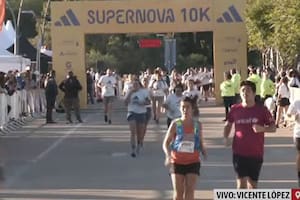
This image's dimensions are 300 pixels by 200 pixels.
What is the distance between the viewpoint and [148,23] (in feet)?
127

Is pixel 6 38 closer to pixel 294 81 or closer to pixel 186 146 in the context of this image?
→ pixel 294 81

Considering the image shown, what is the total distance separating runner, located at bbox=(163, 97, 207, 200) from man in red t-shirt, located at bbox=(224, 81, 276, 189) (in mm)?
482

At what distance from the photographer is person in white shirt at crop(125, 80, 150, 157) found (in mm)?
18516

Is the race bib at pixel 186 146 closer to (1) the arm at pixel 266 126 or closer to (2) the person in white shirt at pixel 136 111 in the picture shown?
(1) the arm at pixel 266 126

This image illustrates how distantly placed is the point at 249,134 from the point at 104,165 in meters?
7.28

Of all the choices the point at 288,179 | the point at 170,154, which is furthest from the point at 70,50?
the point at 170,154

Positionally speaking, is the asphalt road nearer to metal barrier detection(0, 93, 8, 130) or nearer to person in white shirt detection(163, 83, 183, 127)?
metal barrier detection(0, 93, 8, 130)

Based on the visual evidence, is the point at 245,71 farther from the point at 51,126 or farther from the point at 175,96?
the point at 175,96

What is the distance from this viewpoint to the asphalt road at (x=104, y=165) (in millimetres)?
13539

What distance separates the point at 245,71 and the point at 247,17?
3200mm

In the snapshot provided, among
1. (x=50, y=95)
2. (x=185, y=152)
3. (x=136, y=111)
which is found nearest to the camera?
(x=185, y=152)

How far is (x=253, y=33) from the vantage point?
40312 millimetres

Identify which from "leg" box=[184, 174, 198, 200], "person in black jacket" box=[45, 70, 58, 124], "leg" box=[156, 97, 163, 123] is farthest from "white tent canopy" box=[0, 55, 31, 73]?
"leg" box=[184, 174, 198, 200]
